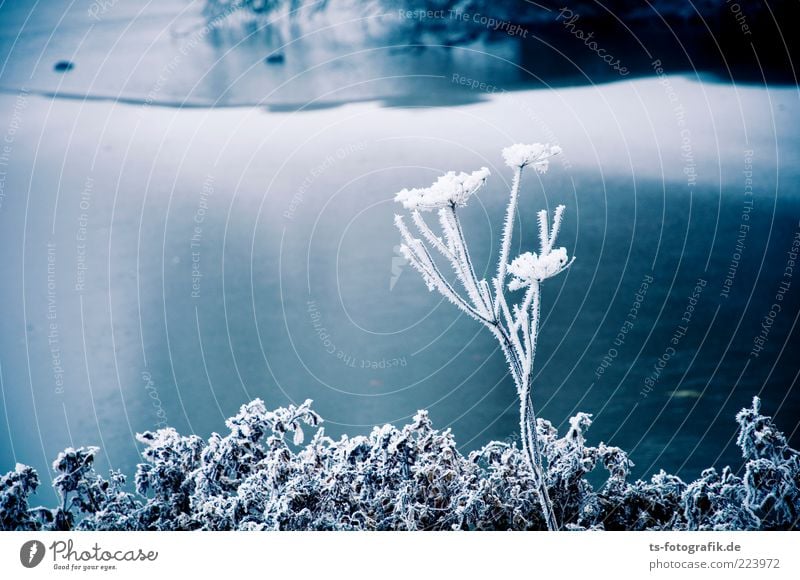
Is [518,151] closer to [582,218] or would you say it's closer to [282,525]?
[582,218]

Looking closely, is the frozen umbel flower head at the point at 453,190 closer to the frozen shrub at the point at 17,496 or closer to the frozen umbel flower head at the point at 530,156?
the frozen umbel flower head at the point at 530,156

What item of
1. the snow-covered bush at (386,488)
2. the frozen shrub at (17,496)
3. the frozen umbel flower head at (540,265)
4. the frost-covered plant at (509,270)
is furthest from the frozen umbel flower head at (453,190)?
the frozen shrub at (17,496)

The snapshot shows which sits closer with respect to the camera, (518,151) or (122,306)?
(518,151)

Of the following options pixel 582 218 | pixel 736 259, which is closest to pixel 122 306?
pixel 582 218

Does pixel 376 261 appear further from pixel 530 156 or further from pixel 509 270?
pixel 530 156

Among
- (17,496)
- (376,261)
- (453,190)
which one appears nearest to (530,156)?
(453,190)

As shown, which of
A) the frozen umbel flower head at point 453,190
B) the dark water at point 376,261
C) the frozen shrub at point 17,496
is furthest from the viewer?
the dark water at point 376,261
